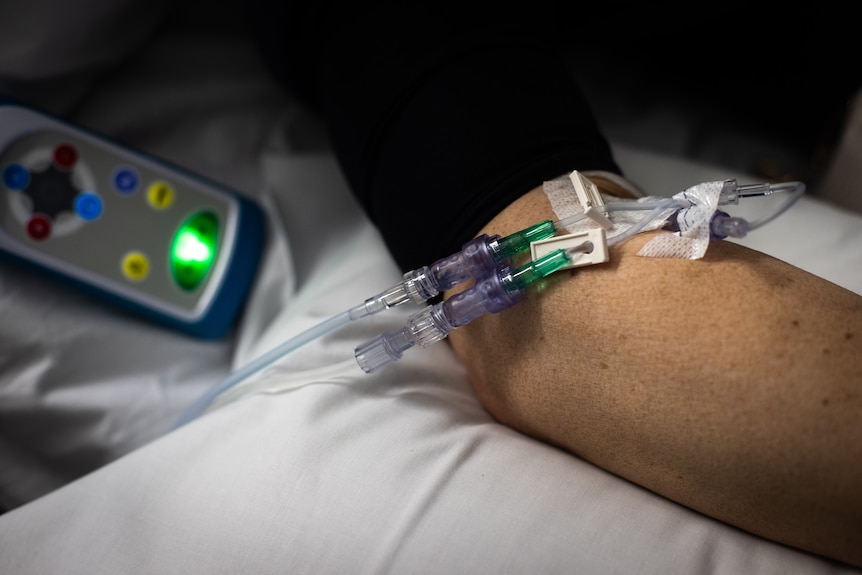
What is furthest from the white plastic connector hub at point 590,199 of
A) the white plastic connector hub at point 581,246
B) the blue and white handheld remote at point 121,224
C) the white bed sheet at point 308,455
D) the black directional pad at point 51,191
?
the black directional pad at point 51,191

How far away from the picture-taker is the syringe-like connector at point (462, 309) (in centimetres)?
52

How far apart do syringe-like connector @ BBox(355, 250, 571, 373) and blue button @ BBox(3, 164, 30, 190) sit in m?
0.53

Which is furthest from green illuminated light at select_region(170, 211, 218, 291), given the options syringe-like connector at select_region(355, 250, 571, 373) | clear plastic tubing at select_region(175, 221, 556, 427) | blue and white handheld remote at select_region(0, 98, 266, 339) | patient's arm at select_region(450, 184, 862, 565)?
patient's arm at select_region(450, 184, 862, 565)

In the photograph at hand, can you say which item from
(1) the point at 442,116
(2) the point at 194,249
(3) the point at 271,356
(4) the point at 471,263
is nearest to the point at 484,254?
(4) the point at 471,263

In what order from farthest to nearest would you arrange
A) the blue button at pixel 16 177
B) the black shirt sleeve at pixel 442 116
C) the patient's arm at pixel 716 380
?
the blue button at pixel 16 177
the black shirt sleeve at pixel 442 116
the patient's arm at pixel 716 380

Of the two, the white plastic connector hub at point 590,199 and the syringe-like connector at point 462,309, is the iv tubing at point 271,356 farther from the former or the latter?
the white plastic connector hub at point 590,199

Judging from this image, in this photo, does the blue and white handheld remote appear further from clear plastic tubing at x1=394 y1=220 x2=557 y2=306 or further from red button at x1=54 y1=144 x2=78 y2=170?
clear plastic tubing at x1=394 y1=220 x2=557 y2=306

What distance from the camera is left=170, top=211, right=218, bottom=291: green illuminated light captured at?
870 mm

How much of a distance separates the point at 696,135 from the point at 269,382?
2.77 feet

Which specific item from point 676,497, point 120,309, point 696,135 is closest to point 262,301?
point 120,309

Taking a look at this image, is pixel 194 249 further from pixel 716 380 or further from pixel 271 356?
pixel 716 380

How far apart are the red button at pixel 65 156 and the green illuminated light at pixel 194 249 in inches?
6.1

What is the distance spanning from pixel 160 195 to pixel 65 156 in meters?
0.12

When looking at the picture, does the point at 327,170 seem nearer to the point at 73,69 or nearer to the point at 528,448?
the point at 73,69
